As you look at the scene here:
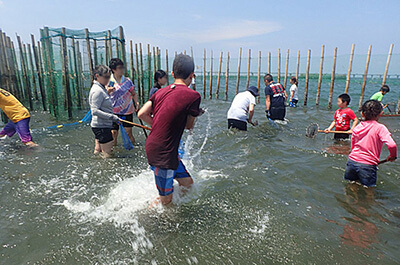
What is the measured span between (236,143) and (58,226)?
4802 millimetres

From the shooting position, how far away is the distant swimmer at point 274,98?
8234 millimetres

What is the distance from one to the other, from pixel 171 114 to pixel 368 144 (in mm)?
Result: 3250

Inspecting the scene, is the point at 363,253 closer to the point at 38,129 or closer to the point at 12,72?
the point at 38,129

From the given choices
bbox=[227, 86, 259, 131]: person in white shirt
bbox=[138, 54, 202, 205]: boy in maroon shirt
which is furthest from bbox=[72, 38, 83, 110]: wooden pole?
bbox=[138, 54, 202, 205]: boy in maroon shirt

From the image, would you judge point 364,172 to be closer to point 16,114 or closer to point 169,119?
point 169,119

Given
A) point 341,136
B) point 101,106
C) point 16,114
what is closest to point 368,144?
point 341,136

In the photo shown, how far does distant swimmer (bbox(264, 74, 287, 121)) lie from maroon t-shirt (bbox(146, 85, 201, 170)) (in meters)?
6.12

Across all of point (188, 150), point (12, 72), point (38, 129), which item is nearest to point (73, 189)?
point (188, 150)

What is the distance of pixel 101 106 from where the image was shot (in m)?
4.74

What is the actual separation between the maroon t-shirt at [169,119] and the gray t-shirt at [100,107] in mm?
2365

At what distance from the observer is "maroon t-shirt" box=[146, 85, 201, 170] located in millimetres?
2561

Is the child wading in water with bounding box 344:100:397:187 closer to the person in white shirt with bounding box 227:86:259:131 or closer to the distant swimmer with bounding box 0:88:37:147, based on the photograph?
the person in white shirt with bounding box 227:86:259:131

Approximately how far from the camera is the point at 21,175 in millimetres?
4457

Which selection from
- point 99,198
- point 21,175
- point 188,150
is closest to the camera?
point 99,198
